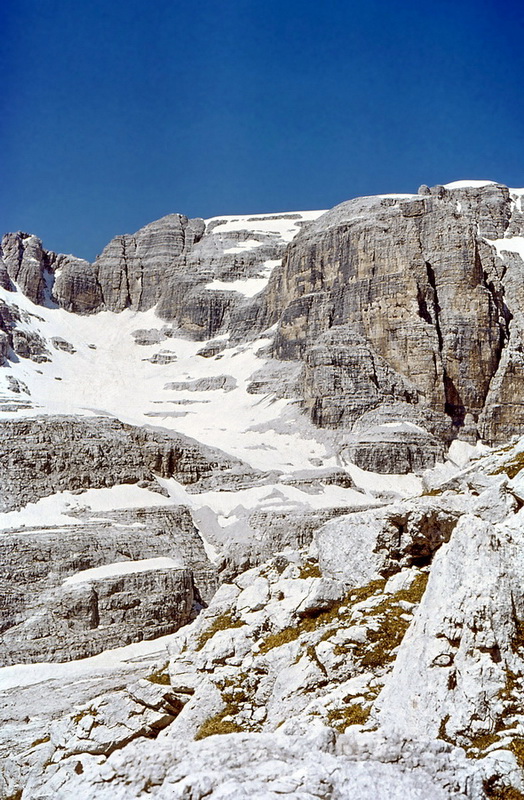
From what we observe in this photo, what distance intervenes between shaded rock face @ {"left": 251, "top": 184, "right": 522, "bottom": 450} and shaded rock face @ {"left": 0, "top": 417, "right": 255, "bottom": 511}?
1932 centimetres

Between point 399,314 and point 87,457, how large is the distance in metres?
46.6

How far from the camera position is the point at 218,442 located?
292ft

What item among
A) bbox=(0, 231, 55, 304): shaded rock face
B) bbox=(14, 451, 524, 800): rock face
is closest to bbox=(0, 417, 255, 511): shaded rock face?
bbox=(14, 451, 524, 800): rock face

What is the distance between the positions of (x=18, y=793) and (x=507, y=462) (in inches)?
506

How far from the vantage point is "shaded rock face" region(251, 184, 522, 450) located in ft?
315

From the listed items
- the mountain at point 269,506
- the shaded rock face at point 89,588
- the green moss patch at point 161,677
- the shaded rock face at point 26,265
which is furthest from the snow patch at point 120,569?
the shaded rock face at point 26,265

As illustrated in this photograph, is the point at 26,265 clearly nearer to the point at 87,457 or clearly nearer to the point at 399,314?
the point at 399,314

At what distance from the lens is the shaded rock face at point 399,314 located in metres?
96.1

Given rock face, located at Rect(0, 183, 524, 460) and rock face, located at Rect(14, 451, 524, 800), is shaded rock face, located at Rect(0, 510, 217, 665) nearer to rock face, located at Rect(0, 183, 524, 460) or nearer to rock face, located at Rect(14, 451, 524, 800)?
rock face, located at Rect(0, 183, 524, 460)

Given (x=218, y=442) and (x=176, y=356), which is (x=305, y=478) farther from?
(x=176, y=356)

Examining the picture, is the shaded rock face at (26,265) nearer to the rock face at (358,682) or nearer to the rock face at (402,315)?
the rock face at (402,315)

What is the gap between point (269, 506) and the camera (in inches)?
2813

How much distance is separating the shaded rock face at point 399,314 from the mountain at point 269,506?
339 mm

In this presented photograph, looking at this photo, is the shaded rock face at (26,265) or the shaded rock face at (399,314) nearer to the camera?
the shaded rock face at (399,314)
